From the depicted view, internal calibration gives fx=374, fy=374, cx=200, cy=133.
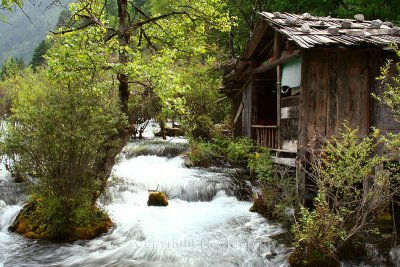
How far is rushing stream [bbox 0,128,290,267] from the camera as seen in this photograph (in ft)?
25.3

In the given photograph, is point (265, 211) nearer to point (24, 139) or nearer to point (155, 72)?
point (155, 72)

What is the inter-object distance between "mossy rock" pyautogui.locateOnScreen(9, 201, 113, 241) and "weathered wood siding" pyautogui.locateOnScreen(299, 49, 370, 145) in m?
5.60

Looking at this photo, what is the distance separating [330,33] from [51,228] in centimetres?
822

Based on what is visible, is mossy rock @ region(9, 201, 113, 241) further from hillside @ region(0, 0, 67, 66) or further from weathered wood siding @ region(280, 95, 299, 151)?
hillside @ region(0, 0, 67, 66)

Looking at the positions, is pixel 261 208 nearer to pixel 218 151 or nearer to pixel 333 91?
pixel 333 91

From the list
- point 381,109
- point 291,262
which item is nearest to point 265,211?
point 291,262

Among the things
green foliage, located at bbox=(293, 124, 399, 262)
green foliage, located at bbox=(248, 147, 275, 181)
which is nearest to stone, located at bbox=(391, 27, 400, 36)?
green foliage, located at bbox=(293, 124, 399, 262)

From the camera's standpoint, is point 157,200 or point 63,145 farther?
point 157,200

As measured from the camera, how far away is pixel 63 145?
326 inches

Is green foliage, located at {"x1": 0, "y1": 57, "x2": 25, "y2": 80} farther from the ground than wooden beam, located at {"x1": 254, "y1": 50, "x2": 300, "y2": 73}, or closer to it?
farther from the ground

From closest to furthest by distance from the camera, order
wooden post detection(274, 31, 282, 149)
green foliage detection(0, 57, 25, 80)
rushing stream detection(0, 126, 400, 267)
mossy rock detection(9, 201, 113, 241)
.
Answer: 1. rushing stream detection(0, 126, 400, 267)
2. mossy rock detection(9, 201, 113, 241)
3. wooden post detection(274, 31, 282, 149)
4. green foliage detection(0, 57, 25, 80)

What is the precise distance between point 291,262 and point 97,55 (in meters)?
6.11

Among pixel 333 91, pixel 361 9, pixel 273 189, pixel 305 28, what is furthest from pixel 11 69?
pixel 333 91

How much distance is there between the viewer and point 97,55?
8633mm
